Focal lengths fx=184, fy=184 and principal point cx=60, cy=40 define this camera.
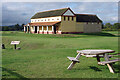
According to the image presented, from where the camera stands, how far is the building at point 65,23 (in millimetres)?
47375

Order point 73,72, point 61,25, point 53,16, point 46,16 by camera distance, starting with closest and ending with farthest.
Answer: point 73,72 → point 61,25 → point 53,16 → point 46,16

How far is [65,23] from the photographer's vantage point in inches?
1875

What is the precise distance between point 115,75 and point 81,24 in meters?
45.5

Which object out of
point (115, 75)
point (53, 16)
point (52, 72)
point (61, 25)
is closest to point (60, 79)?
point (52, 72)

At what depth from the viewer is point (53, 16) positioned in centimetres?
5062

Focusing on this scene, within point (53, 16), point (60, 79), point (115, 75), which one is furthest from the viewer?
point (53, 16)

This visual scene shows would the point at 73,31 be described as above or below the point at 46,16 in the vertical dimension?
below

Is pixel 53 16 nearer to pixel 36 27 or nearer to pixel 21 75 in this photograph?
Result: pixel 36 27

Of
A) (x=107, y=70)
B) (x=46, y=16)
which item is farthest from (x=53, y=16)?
(x=107, y=70)

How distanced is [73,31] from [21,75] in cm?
4158

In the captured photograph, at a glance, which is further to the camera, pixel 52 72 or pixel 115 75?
pixel 52 72

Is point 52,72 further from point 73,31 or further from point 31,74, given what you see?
point 73,31

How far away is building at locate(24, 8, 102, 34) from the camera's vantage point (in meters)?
47.4

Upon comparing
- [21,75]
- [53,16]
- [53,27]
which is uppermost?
[53,16]
